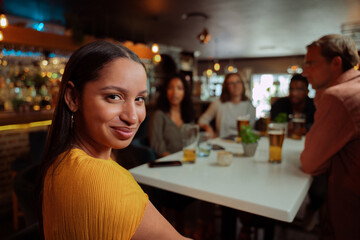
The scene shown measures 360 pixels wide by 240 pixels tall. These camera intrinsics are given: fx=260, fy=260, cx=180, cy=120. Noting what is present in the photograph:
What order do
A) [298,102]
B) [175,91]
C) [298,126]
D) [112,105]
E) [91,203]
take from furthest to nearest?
1. [298,102]
2. [175,91]
3. [298,126]
4. [112,105]
5. [91,203]

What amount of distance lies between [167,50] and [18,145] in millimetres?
6846

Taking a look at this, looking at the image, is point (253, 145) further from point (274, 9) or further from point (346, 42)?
point (274, 9)

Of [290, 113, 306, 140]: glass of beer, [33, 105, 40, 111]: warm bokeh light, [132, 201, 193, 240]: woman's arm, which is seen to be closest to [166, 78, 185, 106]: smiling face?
[290, 113, 306, 140]: glass of beer

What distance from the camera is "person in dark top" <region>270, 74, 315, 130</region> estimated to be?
2.53 meters

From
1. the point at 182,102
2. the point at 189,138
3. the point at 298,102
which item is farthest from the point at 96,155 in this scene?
the point at 298,102

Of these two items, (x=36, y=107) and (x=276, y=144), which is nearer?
(x=276, y=144)

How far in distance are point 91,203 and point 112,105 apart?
23 cm

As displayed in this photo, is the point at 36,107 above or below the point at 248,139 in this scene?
above

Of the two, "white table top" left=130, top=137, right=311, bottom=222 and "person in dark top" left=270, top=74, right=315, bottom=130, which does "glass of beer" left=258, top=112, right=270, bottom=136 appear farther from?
"white table top" left=130, top=137, right=311, bottom=222

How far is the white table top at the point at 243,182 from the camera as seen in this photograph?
3.30ft

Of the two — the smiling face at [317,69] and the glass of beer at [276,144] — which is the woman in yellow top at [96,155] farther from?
the smiling face at [317,69]

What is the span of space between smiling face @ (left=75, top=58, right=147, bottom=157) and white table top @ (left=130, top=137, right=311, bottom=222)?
585 millimetres

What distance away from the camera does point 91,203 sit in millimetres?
513

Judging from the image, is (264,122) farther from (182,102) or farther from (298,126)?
(182,102)
